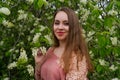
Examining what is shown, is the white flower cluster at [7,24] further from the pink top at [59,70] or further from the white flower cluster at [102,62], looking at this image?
the pink top at [59,70]

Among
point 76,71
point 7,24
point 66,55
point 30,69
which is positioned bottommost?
point 30,69

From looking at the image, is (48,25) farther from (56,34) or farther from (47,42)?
(56,34)

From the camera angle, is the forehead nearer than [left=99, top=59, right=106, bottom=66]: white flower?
Yes

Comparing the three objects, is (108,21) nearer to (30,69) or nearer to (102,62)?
(102,62)

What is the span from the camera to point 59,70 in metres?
2.74

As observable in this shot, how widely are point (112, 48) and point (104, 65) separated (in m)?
0.27

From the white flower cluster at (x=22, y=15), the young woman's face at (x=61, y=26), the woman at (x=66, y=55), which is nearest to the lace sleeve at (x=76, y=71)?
the woman at (x=66, y=55)

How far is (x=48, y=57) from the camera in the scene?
2.92 m

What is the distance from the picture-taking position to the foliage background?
149 inches

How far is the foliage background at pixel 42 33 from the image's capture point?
3797 millimetres

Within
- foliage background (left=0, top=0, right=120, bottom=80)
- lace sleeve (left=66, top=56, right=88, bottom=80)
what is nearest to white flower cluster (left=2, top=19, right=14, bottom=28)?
foliage background (left=0, top=0, right=120, bottom=80)

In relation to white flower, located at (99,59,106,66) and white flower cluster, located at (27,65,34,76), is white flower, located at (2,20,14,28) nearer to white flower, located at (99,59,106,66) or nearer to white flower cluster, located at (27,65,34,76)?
white flower cluster, located at (27,65,34,76)

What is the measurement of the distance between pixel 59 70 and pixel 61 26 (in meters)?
0.35

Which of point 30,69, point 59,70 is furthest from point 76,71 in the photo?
point 30,69
